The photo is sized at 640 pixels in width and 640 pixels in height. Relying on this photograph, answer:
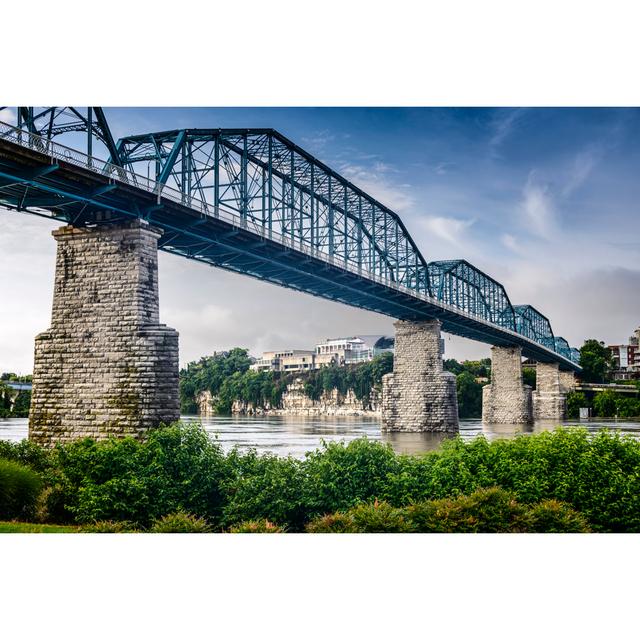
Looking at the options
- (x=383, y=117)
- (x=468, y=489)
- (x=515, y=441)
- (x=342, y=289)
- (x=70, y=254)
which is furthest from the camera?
(x=342, y=289)

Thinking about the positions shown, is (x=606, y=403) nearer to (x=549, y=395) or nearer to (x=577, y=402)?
(x=577, y=402)

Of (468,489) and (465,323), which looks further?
(465,323)

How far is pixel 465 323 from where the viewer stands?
75.0 m

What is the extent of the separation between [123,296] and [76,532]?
13186 millimetres

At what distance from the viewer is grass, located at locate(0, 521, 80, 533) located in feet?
52.7

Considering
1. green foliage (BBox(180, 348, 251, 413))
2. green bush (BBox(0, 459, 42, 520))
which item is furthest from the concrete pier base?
green bush (BBox(0, 459, 42, 520))

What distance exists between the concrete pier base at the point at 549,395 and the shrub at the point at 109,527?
74.1 meters

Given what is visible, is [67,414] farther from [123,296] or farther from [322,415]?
[322,415]

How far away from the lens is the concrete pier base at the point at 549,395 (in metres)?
86.4

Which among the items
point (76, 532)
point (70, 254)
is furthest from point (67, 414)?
point (76, 532)

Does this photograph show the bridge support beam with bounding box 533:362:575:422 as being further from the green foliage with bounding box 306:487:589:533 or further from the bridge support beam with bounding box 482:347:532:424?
the green foliage with bounding box 306:487:589:533

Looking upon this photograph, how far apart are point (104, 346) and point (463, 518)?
Result: 675 inches

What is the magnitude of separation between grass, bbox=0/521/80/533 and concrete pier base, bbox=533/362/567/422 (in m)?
74.8

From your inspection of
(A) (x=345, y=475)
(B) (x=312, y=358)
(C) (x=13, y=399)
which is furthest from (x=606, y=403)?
(C) (x=13, y=399)
